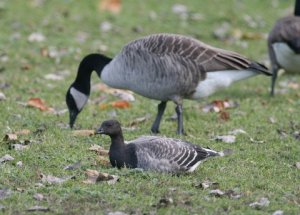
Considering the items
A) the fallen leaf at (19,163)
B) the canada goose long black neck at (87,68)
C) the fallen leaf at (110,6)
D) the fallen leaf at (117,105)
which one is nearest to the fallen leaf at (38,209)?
the fallen leaf at (19,163)

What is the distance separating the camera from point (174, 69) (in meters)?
10.1

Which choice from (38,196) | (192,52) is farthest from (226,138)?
(38,196)

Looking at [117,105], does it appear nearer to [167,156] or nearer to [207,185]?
[167,156]

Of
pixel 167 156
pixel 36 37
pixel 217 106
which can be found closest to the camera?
pixel 167 156

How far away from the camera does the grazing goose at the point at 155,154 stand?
7.91m

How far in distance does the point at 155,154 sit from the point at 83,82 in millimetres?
3192

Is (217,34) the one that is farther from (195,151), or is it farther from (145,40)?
(195,151)

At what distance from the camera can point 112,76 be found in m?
10.5

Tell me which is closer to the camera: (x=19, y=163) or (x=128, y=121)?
(x=19, y=163)

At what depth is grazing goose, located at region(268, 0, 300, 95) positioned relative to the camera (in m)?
13.4

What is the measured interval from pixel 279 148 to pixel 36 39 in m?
8.23

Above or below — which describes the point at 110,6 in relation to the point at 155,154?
above

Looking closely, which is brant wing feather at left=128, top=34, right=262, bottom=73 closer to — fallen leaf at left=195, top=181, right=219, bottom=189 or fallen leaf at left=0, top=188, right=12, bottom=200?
fallen leaf at left=195, top=181, right=219, bottom=189

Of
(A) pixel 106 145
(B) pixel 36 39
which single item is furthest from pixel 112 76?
(B) pixel 36 39
